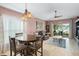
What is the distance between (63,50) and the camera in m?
2.12

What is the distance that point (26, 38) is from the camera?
2.36 meters

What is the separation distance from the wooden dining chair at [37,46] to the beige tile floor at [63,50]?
0.28ft

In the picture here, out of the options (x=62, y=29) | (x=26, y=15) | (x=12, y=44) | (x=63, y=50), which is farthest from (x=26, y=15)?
(x=63, y=50)

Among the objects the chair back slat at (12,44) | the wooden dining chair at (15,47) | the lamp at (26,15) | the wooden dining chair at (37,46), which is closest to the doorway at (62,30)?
the wooden dining chair at (37,46)

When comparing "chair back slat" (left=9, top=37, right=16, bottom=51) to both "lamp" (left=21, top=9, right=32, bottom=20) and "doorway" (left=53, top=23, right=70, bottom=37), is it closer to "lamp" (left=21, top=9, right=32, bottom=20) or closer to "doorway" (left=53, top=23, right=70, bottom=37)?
"lamp" (left=21, top=9, right=32, bottom=20)

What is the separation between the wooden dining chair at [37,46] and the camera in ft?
7.02

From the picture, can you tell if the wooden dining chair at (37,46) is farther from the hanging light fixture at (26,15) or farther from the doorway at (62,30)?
the hanging light fixture at (26,15)

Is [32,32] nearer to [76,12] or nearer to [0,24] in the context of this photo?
[0,24]

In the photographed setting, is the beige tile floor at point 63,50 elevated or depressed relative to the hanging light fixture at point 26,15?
depressed

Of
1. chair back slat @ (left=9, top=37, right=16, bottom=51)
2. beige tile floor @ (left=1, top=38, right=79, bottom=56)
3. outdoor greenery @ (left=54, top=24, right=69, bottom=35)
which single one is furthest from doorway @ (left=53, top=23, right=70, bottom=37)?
chair back slat @ (left=9, top=37, right=16, bottom=51)

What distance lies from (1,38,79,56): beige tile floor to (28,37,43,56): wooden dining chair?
0.08 meters

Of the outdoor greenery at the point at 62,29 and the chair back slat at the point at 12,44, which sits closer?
the chair back slat at the point at 12,44

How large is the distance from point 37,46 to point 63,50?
22.1 inches

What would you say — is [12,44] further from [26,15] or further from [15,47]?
[26,15]
